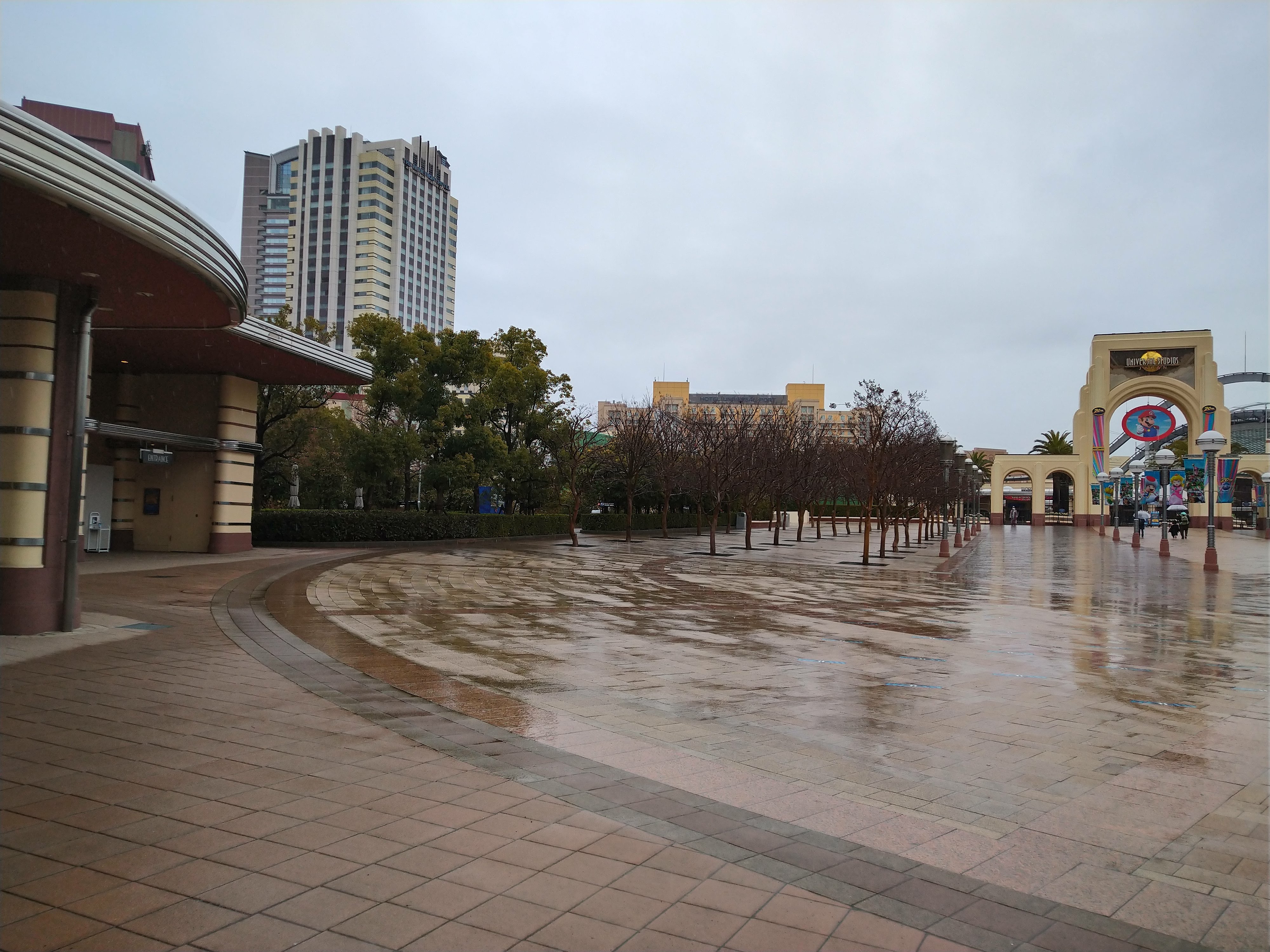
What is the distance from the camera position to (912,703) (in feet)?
25.7

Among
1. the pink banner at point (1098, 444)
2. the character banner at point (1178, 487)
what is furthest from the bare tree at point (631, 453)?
the character banner at point (1178, 487)

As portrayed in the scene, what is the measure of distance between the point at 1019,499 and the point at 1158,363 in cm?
3639

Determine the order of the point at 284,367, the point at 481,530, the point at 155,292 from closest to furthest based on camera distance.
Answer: the point at 155,292 < the point at 284,367 < the point at 481,530

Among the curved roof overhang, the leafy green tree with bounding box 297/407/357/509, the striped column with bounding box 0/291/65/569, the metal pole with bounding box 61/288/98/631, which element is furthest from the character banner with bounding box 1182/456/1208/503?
the striped column with bounding box 0/291/65/569

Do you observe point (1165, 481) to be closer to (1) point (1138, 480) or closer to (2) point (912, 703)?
(2) point (912, 703)

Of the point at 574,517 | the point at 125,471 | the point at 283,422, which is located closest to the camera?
the point at 125,471

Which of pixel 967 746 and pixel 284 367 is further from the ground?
pixel 284 367

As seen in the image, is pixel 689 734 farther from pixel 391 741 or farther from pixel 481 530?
pixel 481 530

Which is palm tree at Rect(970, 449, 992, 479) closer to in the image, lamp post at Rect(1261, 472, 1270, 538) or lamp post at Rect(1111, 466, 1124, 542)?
lamp post at Rect(1111, 466, 1124, 542)

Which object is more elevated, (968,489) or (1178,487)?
(1178,487)

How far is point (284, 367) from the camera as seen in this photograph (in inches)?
934

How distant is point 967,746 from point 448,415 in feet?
102

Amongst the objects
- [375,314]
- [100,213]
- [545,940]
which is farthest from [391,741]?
[375,314]

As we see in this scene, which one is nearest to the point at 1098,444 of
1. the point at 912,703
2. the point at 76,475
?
the point at 912,703
